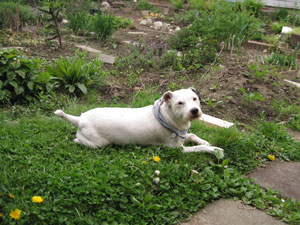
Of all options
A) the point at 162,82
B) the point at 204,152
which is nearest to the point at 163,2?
the point at 162,82

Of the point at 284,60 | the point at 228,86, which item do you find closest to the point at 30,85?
the point at 228,86

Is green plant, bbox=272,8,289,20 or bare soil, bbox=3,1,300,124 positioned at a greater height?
green plant, bbox=272,8,289,20

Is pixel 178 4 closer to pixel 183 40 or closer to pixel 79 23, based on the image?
pixel 79 23

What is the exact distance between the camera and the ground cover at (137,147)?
2840mm

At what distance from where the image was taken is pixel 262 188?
3.44 metres

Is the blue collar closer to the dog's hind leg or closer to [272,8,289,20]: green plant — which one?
the dog's hind leg

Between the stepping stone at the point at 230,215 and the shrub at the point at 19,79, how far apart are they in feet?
10.8

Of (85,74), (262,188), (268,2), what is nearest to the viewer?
(262,188)

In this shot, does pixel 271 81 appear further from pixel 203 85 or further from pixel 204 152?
pixel 204 152

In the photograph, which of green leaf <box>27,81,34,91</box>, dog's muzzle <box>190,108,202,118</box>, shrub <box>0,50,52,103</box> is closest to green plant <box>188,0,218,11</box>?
shrub <box>0,50,52,103</box>

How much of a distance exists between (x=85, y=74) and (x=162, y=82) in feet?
4.83

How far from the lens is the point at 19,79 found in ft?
16.0

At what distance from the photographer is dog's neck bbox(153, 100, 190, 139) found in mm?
3705

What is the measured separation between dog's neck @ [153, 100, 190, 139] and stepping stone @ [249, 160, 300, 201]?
3.25ft
